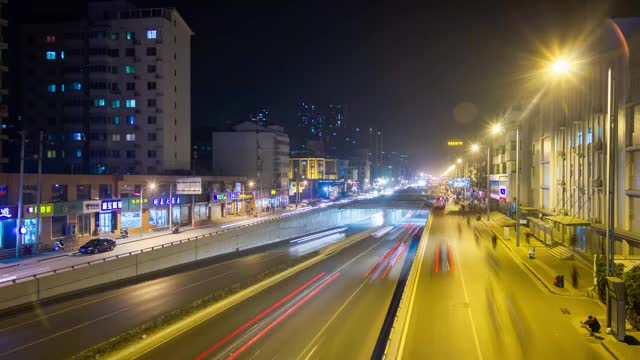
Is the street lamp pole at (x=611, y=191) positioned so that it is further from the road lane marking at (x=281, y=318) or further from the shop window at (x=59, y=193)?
the shop window at (x=59, y=193)

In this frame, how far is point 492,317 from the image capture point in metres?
19.9

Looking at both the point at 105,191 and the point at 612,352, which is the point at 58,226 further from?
the point at 612,352

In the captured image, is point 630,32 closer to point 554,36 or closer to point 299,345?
point 554,36

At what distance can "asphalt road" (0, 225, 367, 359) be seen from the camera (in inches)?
813

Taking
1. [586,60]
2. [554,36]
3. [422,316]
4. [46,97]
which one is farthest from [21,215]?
[554,36]

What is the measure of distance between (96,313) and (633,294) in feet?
84.8

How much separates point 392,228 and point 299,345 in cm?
6012

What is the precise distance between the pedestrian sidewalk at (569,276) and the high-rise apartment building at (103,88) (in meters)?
51.9

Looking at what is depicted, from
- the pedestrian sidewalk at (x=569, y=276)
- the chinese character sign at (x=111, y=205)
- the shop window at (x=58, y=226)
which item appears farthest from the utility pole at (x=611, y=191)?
the chinese character sign at (x=111, y=205)

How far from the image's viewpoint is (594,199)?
31203mm

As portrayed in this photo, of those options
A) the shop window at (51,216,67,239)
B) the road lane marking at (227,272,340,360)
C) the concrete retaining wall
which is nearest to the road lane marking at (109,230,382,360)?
the road lane marking at (227,272,340,360)

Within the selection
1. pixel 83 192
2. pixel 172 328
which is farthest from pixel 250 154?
pixel 172 328

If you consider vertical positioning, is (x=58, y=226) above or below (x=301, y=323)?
above

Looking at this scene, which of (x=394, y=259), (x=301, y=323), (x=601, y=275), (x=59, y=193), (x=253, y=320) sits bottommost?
(x=394, y=259)
